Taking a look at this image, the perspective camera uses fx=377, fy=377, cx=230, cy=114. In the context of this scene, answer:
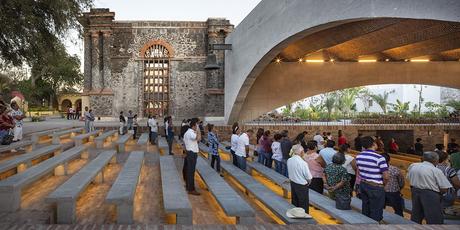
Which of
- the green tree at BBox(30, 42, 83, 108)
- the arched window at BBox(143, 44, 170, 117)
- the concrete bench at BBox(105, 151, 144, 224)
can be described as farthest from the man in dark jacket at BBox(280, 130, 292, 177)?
the green tree at BBox(30, 42, 83, 108)

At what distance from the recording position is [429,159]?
489 centimetres

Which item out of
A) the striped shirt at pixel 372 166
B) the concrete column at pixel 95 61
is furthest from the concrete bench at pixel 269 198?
the concrete column at pixel 95 61

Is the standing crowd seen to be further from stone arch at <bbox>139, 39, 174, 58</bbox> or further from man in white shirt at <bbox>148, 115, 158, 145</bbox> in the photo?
stone arch at <bbox>139, 39, 174, 58</bbox>

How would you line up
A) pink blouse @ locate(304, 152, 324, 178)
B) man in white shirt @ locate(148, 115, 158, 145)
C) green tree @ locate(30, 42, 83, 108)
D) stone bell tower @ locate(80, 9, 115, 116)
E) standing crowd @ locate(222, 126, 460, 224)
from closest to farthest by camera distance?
standing crowd @ locate(222, 126, 460, 224) < pink blouse @ locate(304, 152, 324, 178) < man in white shirt @ locate(148, 115, 158, 145) < stone bell tower @ locate(80, 9, 115, 116) < green tree @ locate(30, 42, 83, 108)

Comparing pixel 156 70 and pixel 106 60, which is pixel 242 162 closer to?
pixel 156 70

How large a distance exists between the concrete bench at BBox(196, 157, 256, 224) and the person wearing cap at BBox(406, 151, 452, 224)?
217 cm

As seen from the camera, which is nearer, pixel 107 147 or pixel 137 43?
pixel 107 147

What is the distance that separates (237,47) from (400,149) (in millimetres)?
12280

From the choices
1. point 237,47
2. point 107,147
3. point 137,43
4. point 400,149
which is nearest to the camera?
point 107,147

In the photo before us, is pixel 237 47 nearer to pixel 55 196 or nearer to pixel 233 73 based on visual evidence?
pixel 233 73

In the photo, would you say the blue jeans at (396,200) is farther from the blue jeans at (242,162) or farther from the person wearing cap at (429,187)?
the blue jeans at (242,162)

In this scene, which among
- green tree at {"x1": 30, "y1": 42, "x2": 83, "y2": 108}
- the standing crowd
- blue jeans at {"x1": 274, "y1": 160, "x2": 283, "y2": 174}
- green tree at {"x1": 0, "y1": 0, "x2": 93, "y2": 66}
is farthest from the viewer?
green tree at {"x1": 30, "y1": 42, "x2": 83, "y2": 108}

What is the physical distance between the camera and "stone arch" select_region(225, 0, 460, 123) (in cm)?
649

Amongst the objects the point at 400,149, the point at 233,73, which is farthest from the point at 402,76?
the point at 233,73
